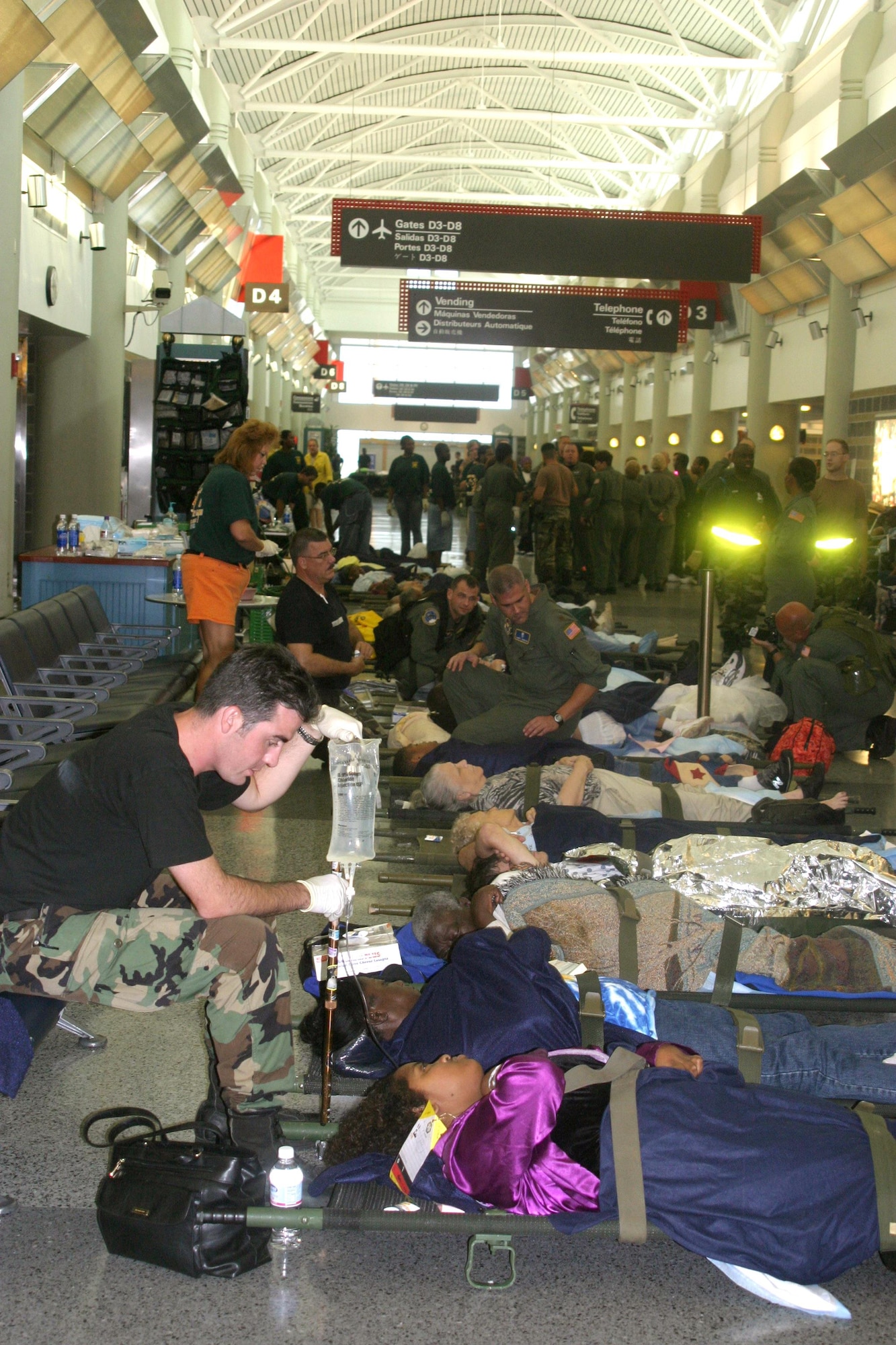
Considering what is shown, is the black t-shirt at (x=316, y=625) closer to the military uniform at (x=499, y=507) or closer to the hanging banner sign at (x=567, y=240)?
the hanging banner sign at (x=567, y=240)

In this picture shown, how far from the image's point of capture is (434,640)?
27.4ft

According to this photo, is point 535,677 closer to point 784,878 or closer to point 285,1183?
point 784,878

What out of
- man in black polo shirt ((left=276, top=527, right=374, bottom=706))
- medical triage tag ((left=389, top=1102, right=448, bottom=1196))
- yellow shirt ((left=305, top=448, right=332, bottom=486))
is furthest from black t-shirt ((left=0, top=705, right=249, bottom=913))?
yellow shirt ((left=305, top=448, right=332, bottom=486))

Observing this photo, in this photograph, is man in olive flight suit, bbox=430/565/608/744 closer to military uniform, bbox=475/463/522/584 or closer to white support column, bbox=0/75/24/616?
white support column, bbox=0/75/24/616

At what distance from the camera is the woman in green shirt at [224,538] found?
290 inches

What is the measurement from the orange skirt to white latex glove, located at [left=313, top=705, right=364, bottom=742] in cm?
430

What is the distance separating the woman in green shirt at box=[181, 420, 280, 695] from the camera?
24.2 ft

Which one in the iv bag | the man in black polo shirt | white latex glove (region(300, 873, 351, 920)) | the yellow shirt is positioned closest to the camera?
white latex glove (region(300, 873, 351, 920))

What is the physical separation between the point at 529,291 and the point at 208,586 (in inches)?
297

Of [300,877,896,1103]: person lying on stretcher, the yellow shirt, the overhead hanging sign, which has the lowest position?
[300,877,896,1103]: person lying on stretcher

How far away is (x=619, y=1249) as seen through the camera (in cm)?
272

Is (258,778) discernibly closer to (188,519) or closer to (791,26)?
(188,519)

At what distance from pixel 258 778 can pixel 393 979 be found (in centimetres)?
83

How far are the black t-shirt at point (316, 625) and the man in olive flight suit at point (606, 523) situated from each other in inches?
404
